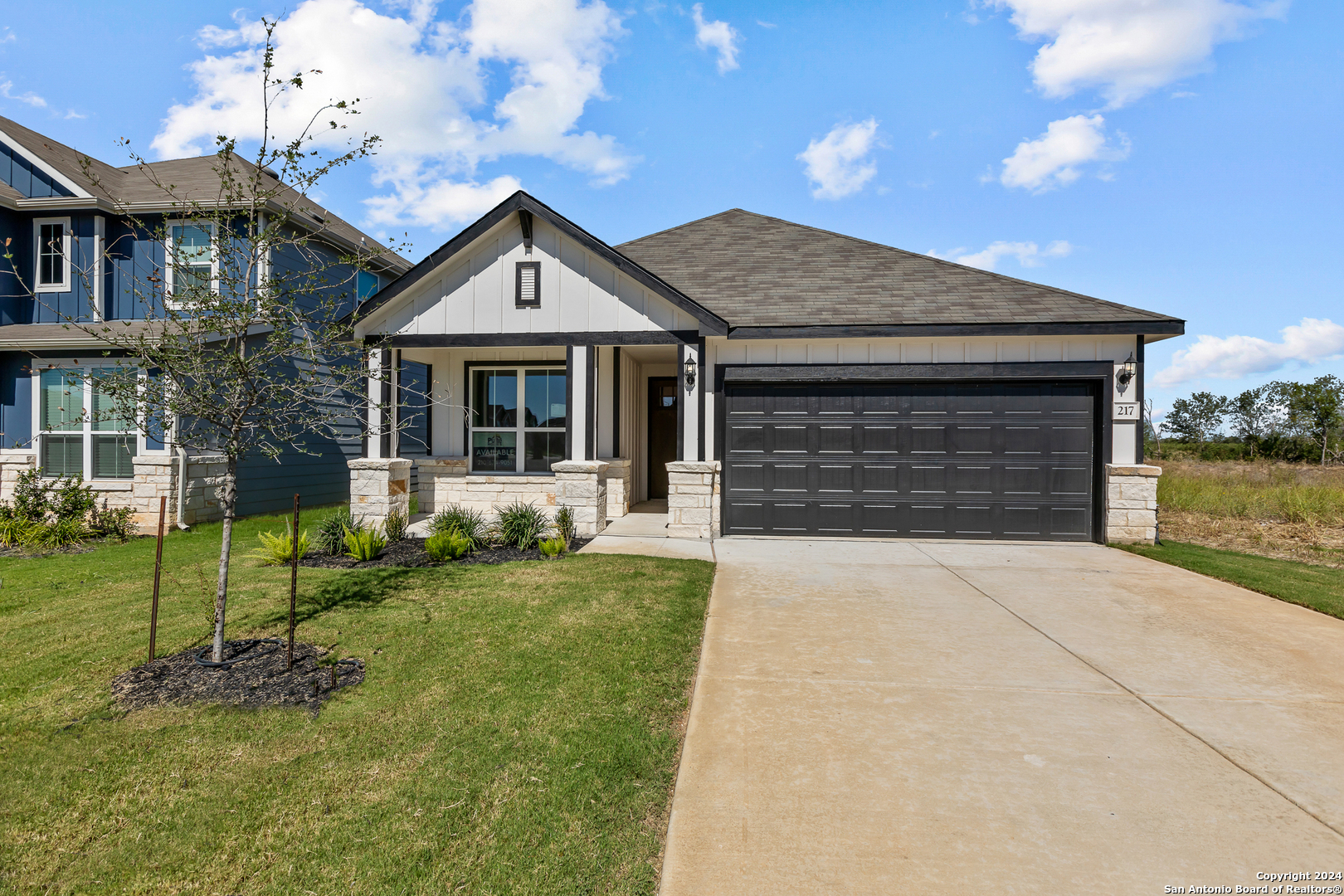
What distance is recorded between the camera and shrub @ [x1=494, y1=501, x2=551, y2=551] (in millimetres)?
8164

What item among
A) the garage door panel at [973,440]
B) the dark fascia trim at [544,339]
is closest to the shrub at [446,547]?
the dark fascia trim at [544,339]

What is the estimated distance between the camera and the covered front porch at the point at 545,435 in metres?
9.31

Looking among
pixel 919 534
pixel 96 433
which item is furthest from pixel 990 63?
pixel 96 433

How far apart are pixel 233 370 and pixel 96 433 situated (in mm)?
9616

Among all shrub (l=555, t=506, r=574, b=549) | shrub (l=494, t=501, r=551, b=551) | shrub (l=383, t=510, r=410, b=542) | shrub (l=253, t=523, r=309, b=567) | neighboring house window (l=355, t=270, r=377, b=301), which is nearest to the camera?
shrub (l=253, t=523, r=309, b=567)

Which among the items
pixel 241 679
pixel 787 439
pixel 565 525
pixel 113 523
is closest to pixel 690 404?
pixel 787 439

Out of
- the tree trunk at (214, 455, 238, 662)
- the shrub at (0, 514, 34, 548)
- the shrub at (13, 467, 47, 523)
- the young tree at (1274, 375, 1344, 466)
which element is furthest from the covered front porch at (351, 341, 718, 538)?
the young tree at (1274, 375, 1344, 466)

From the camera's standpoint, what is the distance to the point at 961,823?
258 cm

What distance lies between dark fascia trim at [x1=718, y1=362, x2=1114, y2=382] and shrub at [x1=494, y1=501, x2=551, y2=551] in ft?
11.7

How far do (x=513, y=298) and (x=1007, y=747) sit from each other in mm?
8555

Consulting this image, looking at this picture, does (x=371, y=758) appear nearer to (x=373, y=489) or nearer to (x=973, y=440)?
(x=373, y=489)

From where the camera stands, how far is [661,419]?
13375 mm

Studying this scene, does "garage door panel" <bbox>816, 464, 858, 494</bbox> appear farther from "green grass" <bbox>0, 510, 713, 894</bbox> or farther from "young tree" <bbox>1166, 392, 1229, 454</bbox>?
"young tree" <bbox>1166, 392, 1229, 454</bbox>

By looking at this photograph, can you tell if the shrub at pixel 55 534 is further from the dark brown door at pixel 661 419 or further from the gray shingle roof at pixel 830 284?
the gray shingle roof at pixel 830 284
